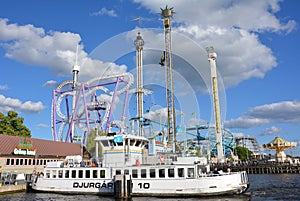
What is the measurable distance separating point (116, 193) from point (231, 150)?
308 ft

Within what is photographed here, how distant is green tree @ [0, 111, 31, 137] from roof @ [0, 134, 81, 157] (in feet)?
28.4

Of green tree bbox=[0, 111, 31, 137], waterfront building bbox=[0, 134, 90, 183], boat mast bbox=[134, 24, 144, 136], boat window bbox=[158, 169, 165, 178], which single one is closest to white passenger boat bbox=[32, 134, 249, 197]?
boat window bbox=[158, 169, 165, 178]

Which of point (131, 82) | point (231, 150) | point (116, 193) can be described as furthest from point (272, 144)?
point (116, 193)

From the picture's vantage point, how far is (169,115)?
57.2 meters

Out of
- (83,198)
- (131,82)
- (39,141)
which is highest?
(131,82)

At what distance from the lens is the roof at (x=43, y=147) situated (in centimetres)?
3966

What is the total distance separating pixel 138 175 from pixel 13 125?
39.3m

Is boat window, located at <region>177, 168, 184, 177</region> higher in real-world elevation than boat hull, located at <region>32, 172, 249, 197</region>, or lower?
higher

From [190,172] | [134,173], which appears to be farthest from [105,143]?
[190,172]

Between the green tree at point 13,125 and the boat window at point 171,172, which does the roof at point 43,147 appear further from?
the boat window at point 171,172

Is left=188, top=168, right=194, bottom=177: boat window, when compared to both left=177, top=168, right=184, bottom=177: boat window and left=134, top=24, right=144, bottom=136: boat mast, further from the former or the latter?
left=134, top=24, right=144, bottom=136: boat mast

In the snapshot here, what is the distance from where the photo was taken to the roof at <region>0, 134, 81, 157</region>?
39656mm

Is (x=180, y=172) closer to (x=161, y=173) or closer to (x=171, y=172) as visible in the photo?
(x=171, y=172)

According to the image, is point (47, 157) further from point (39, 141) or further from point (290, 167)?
point (290, 167)
